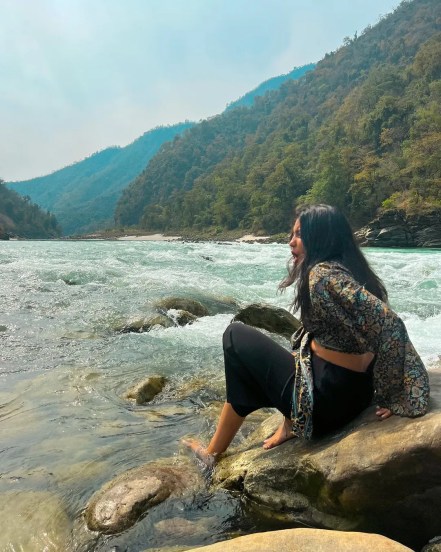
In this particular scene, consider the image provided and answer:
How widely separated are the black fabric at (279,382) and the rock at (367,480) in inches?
4.2

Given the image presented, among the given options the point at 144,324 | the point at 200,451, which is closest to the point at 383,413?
the point at 200,451

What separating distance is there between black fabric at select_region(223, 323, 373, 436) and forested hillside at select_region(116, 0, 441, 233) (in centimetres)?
420

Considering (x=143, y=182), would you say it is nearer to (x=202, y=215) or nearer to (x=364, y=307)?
(x=202, y=215)

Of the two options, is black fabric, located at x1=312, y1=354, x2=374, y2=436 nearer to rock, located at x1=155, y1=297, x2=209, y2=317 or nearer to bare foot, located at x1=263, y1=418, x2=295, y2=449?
bare foot, located at x1=263, y1=418, x2=295, y2=449

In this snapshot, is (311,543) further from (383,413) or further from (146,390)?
(146,390)

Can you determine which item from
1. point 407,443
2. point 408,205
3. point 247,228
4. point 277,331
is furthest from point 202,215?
point 407,443

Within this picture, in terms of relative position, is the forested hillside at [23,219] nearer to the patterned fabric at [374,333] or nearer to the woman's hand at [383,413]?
the patterned fabric at [374,333]

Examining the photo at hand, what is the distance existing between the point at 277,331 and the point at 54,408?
4570 mm

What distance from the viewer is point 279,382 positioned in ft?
9.45

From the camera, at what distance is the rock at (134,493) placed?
274 cm

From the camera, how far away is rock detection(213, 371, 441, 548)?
7.40 ft

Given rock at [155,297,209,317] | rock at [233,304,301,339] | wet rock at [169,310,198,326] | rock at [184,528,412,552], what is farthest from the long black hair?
rock at [155,297,209,317]

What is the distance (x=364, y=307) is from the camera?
7.83 feet

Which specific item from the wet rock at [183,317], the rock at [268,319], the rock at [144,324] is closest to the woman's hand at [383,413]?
the rock at [268,319]
